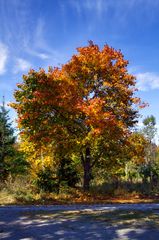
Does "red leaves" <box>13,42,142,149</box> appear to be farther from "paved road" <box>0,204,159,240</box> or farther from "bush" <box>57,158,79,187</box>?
"paved road" <box>0,204,159,240</box>

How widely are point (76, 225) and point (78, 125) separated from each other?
38.4 feet

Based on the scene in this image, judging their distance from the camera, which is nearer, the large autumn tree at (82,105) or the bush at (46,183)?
the large autumn tree at (82,105)

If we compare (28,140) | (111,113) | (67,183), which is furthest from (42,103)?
(67,183)

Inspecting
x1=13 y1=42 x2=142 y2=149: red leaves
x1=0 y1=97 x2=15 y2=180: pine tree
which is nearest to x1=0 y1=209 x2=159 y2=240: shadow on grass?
x1=13 y1=42 x2=142 y2=149: red leaves

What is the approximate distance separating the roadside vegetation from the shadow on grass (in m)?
6.55

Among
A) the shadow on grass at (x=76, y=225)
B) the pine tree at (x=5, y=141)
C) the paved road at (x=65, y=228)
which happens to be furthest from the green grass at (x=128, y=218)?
the pine tree at (x=5, y=141)

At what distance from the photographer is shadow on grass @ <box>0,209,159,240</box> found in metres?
9.12

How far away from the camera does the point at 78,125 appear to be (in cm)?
2188

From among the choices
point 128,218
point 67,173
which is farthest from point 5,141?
point 128,218

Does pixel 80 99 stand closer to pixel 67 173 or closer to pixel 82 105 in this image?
pixel 82 105

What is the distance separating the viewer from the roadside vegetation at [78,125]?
2083cm

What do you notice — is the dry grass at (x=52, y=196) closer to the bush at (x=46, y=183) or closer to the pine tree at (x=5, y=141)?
the bush at (x=46, y=183)

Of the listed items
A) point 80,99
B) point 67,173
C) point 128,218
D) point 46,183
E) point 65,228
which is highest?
point 80,99

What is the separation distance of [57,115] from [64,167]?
459 centimetres
